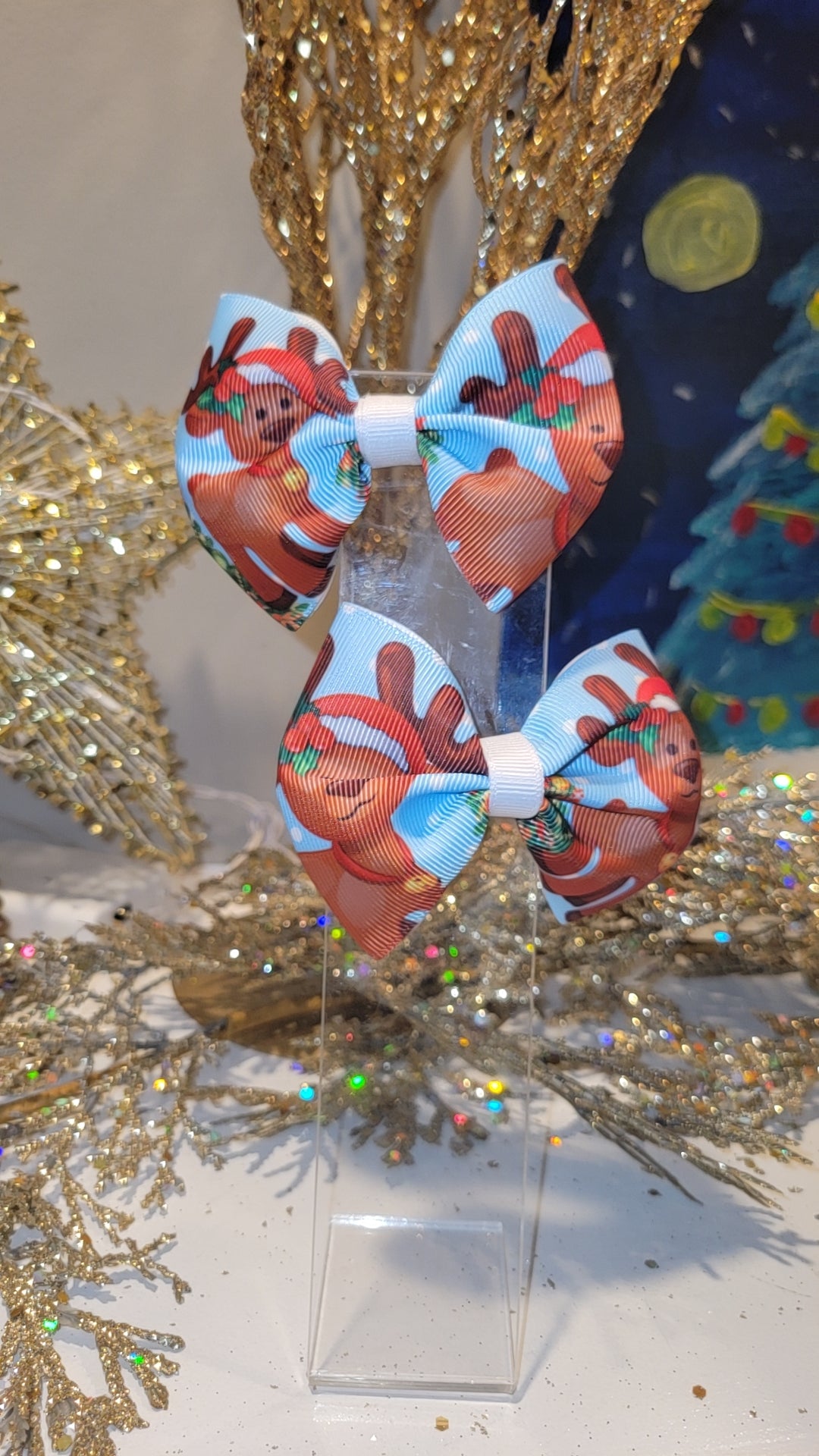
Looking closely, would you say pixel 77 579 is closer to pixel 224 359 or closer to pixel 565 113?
pixel 224 359

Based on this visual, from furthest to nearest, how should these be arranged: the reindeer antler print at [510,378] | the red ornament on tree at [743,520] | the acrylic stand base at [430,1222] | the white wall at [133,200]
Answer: the red ornament on tree at [743,520], the white wall at [133,200], the acrylic stand base at [430,1222], the reindeer antler print at [510,378]

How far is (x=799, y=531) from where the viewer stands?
89 cm

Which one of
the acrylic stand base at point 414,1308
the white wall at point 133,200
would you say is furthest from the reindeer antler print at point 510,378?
the acrylic stand base at point 414,1308

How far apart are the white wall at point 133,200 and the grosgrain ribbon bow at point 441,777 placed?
40cm

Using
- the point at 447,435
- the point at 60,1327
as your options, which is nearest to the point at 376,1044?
the point at 60,1327

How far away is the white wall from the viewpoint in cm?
75

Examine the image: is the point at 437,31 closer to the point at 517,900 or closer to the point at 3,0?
the point at 3,0

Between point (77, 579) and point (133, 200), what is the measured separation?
0.27 m

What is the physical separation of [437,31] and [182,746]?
57cm

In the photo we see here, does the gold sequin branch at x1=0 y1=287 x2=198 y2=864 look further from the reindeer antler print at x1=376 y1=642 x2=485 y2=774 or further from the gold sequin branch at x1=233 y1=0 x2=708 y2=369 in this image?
the reindeer antler print at x1=376 y1=642 x2=485 y2=774

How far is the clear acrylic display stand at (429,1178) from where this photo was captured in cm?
56

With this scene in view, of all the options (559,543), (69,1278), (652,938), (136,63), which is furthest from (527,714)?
(136,63)

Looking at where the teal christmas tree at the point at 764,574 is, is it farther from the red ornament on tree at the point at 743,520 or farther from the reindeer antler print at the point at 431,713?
the reindeer antler print at the point at 431,713

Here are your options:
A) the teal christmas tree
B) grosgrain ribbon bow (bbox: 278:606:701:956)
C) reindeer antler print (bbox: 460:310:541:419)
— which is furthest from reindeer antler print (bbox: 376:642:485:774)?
the teal christmas tree
